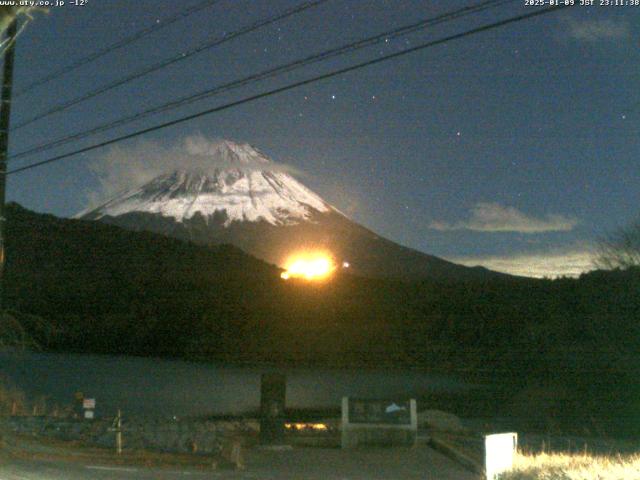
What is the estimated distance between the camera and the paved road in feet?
40.4

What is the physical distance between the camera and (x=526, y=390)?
46750 millimetres

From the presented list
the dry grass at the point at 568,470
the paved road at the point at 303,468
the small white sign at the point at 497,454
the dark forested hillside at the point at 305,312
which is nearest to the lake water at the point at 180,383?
the dark forested hillside at the point at 305,312

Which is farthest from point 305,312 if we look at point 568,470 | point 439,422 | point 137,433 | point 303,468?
point 568,470

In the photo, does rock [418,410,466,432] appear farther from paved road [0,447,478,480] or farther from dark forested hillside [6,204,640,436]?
dark forested hillside [6,204,640,436]

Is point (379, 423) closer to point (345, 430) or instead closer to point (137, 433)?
point (345, 430)

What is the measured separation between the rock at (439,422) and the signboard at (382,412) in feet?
11.4

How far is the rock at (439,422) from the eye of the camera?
2197 cm

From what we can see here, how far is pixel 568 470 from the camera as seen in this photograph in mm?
10945

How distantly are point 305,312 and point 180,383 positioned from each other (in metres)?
28.9

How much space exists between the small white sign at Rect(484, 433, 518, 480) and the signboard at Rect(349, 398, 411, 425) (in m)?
5.30

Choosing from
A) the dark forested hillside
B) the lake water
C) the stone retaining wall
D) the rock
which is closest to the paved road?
the stone retaining wall

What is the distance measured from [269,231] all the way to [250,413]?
13259 centimetres

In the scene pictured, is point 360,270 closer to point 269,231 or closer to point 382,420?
point 269,231

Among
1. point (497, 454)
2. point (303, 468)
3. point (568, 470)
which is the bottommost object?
point (303, 468)
